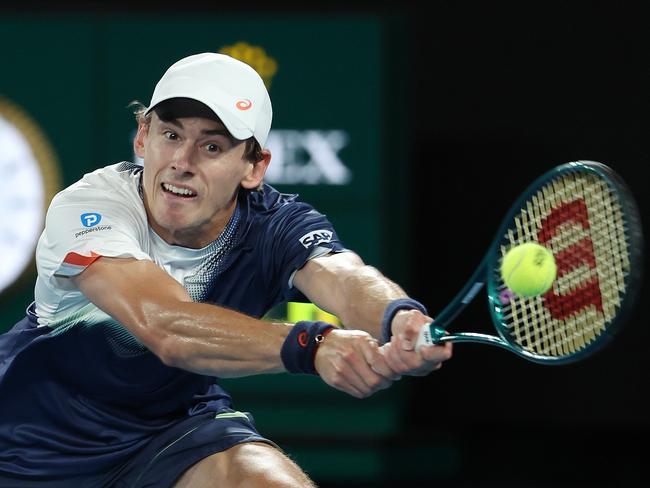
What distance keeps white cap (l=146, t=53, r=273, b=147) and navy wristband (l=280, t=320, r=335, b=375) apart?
83 cm

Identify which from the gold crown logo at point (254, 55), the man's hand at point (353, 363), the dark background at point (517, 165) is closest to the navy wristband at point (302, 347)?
the man's hand at point (353, 363)

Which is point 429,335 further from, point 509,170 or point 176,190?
point 509,170

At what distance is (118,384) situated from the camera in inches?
173

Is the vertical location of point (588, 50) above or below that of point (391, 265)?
above

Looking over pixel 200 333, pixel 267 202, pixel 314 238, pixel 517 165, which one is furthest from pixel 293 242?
pixel 517 165

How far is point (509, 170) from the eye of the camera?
315 inches

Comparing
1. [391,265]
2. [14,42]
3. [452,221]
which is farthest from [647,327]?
[14,42]

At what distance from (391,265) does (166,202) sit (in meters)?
3.09

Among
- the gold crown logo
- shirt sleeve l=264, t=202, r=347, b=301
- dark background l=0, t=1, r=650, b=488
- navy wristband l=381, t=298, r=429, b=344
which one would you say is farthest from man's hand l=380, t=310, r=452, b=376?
dark background l=0, t=1, r=650, b=488

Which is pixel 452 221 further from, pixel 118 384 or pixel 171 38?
pixel 118 384

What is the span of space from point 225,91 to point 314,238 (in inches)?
20.9

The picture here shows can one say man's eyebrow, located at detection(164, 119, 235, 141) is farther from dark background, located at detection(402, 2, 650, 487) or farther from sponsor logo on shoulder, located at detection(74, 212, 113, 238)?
dark background, located at detection(402, 2, 650, 487)

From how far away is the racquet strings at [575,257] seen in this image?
3893mm

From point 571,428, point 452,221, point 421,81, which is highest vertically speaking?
point 421,81
